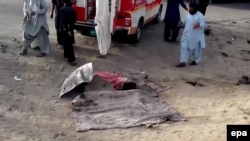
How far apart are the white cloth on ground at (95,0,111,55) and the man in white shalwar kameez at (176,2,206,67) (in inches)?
66.5

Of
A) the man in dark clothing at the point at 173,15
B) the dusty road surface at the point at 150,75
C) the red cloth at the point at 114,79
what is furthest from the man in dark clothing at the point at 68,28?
the man in dark clothing at the point at 173,15

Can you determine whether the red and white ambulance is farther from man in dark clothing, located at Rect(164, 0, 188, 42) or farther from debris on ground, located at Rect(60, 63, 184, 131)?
debris on ground, located at Rect(60, 63, 184, 131)

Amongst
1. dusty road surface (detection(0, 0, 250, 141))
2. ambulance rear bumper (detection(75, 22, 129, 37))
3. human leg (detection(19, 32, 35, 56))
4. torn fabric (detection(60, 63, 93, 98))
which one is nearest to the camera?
dusty road surface (detection(0, 0, 250, 141))

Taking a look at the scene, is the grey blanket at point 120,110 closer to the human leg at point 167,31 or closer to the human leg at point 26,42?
the human leg at point 26,42

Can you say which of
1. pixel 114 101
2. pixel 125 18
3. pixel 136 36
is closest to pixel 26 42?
pixel 125 18

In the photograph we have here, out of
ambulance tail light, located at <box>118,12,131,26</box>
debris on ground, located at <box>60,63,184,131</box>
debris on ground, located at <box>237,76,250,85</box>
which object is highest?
ambulance tail light, located at <box>118,12,131,26</box>

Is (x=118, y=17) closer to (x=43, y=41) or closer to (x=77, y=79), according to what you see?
(x=43, y=41)

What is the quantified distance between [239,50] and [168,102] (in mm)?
5265

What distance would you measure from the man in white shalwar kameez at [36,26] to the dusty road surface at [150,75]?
0.85ft

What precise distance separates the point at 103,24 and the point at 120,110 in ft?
10.9

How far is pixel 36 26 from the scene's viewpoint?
10.3 meters

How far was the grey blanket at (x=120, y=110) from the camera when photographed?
23.8 feet

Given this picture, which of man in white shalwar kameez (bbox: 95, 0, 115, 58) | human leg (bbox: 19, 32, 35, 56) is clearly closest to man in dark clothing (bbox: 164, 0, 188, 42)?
man in white shalwar kameez (bbox: 95, 0, 115, 58)

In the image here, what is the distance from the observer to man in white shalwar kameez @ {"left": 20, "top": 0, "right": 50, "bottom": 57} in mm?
10086
